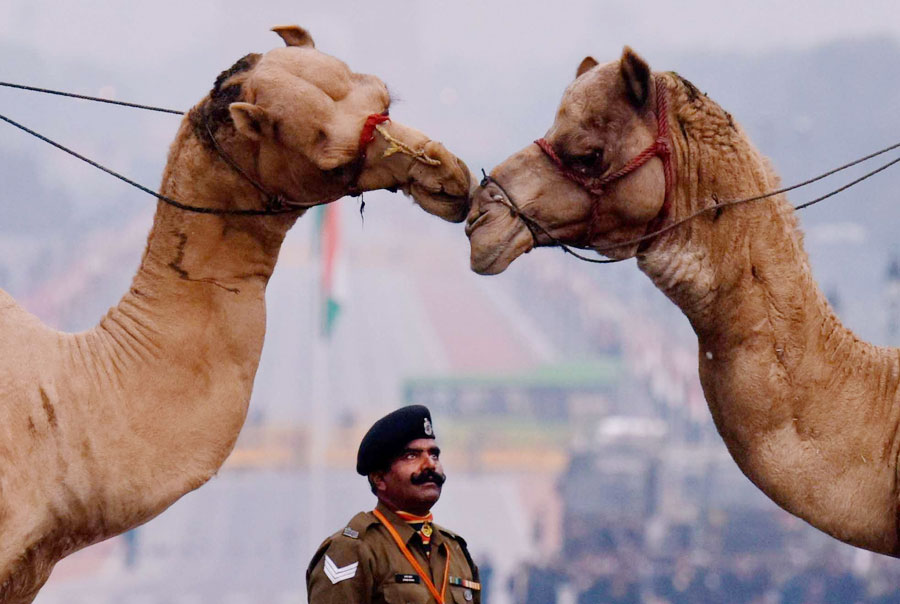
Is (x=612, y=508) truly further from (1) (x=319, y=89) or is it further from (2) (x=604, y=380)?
(1) (x=319, y=89)

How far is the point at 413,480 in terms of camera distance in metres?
5.46

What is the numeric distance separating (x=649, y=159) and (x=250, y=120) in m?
1.43

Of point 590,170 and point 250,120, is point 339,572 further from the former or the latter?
point 590,170

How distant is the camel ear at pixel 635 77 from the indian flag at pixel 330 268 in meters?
20.8

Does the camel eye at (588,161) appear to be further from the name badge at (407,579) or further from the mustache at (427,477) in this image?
the name badge at (407,579)

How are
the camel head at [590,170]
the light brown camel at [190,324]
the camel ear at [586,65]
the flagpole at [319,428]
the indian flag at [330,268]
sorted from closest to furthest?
the light brown camel at [190,324], the camel head at [590,170], the camel ear at [586,65], the indian flag at [330,268], the flagpole at [319,428]

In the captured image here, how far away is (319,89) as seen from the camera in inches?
215

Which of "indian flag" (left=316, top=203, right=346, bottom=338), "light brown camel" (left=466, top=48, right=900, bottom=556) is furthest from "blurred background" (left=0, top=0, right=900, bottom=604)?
"light brown camel" (left=466, top=48, right=900, bottom=556)

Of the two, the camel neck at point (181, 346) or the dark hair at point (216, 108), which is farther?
the dark hair at point (216, 108)

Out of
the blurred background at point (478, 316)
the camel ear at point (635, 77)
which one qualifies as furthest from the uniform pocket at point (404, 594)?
the blurred background at point (478, 316)

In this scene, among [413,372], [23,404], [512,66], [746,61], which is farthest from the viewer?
[512,66]

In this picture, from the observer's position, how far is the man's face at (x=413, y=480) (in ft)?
17.9

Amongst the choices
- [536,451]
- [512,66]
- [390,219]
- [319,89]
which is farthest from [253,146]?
[512,66]

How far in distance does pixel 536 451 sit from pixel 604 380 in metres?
2.59
